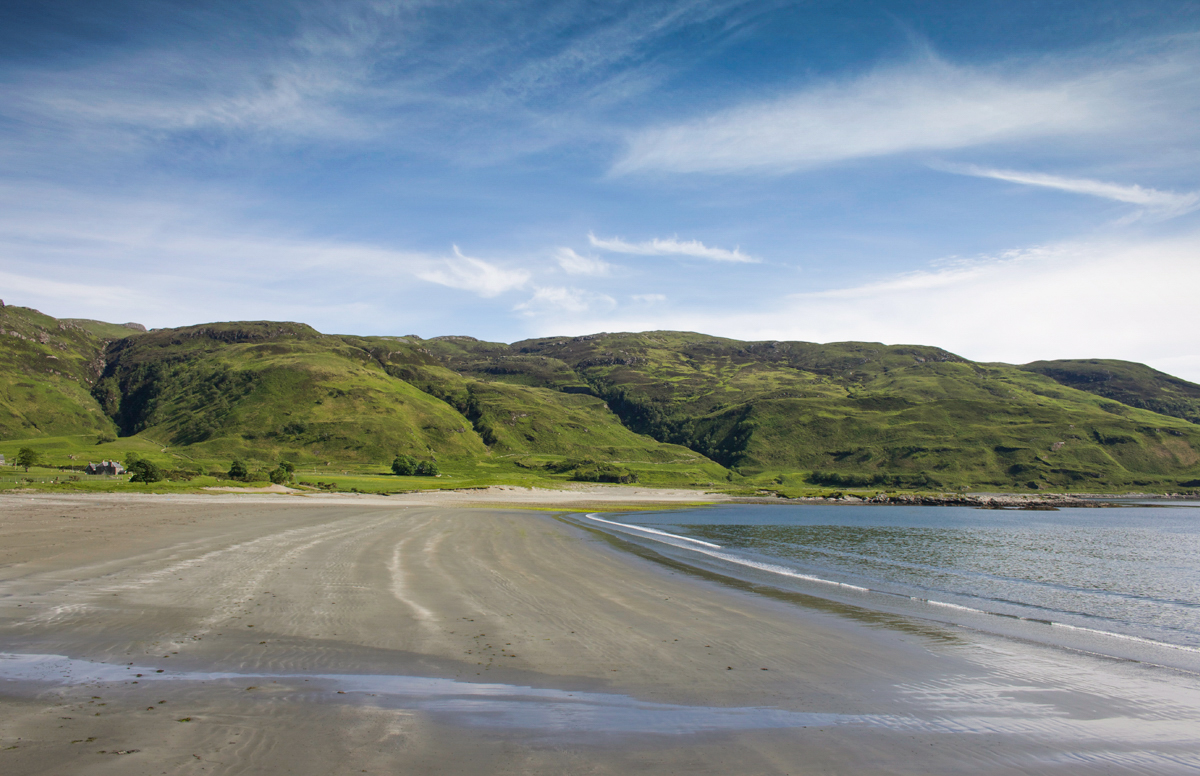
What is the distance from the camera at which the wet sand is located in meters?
7.36

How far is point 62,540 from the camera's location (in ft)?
85.5

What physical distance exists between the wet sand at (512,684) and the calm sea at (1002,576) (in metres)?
3.82

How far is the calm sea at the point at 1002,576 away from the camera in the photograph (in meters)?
19.2

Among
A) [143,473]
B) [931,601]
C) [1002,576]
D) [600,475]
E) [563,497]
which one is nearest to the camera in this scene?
[931,601]

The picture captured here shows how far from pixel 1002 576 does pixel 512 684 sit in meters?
31.4

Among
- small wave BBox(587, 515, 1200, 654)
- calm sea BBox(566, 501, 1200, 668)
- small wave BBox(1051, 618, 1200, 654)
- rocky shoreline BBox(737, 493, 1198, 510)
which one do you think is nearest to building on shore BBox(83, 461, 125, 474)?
calm sea BBox(566, 501, 1200, 668)

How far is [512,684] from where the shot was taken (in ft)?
34.6

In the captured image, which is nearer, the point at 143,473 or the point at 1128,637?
the point at 1128,637

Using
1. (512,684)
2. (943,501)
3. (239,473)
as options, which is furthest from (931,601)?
(943,501)

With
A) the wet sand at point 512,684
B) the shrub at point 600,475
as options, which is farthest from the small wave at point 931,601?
the shrub at point 600,475

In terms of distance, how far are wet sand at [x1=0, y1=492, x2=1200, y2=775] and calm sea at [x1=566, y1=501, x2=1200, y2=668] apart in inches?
151

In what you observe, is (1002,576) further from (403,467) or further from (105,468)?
(403,467)

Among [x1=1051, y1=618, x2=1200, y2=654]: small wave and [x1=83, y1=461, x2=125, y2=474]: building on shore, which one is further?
[x1=83, y1=461, x2=125, y2=474]: building on shore

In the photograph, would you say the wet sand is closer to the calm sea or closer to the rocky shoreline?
the calm sea
